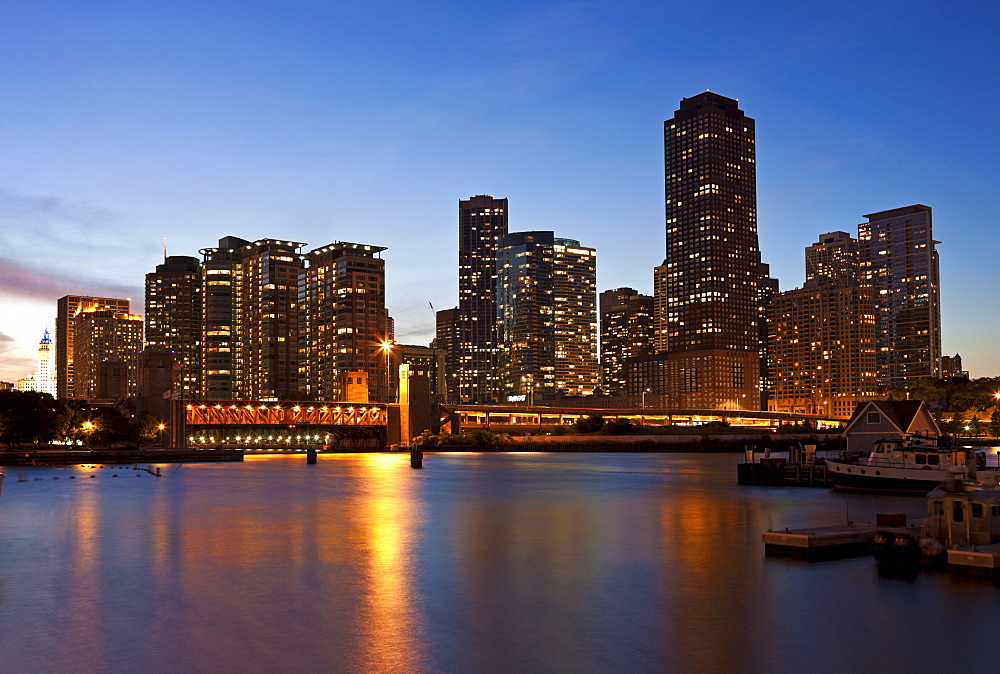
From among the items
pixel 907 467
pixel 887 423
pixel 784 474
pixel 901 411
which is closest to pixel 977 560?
pixel 907 467

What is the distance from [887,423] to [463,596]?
73105 mm

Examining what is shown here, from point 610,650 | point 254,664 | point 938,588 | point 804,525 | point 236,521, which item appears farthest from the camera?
point 236,521

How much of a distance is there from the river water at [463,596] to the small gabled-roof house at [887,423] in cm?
3115

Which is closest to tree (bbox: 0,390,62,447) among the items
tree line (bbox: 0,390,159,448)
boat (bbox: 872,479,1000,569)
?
tree line (bbox: 0,390,159,448)

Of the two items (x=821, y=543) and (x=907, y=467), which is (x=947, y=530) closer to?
(x=821, y=543)

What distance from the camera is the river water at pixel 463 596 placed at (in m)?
24.3

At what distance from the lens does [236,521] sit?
5750 cm

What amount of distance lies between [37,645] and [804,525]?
39.9 m

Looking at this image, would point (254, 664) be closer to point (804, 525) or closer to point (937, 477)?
point (804, 525)

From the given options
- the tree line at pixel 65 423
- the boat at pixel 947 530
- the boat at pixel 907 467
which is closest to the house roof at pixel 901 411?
the boat at pixel 907 467

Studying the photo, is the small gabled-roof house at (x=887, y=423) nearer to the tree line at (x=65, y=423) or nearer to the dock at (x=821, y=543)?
the dock at (x=821, y=543)

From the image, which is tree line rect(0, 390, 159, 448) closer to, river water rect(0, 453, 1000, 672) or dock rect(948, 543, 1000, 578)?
river water rect(0, 453, 1000, 672)

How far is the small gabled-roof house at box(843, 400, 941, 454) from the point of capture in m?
90.9

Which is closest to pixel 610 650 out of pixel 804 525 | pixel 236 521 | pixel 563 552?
pixel 563 552
